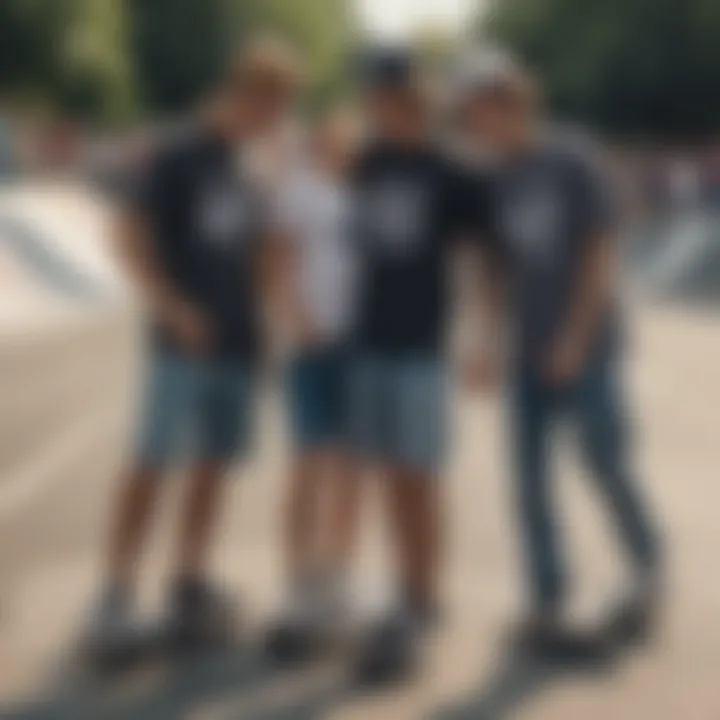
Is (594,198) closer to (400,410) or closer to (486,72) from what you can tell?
(486,72)

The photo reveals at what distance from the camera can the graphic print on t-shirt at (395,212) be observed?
3.44m

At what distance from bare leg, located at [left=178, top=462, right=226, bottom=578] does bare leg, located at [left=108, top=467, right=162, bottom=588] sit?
7cm

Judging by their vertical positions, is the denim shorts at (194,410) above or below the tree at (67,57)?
below

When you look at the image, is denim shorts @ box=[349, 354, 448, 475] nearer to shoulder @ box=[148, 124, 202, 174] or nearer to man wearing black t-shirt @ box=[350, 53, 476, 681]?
man wearing black t-shirt @ box=[350, 53, 476, 681]

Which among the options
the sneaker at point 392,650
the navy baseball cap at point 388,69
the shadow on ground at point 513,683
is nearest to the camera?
the navy baseball cap at point 388,69

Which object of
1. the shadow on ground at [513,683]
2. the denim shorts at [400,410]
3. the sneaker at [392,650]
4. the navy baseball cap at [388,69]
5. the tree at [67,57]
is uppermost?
the tree at [67,57]

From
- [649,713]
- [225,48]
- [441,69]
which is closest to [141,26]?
[225,48]

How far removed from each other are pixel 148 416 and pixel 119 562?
30 centimetres

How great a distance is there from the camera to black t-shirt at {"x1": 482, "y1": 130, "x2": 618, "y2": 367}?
3.44 metres

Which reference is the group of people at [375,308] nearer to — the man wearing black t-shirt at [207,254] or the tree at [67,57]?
the man wearing black t-shirt at [207,254]

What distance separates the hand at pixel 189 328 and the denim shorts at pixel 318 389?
17 centimetres

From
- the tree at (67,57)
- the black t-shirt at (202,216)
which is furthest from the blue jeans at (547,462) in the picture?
the tree at (67,57)

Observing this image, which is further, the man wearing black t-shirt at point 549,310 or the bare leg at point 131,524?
the bare leg at point 131,524

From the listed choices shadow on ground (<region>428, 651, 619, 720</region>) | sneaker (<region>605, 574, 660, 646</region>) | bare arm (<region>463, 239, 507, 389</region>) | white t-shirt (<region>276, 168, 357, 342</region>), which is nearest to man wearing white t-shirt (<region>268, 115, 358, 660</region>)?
white t-shirt (<region>276, 168, 357, 342</region>)
